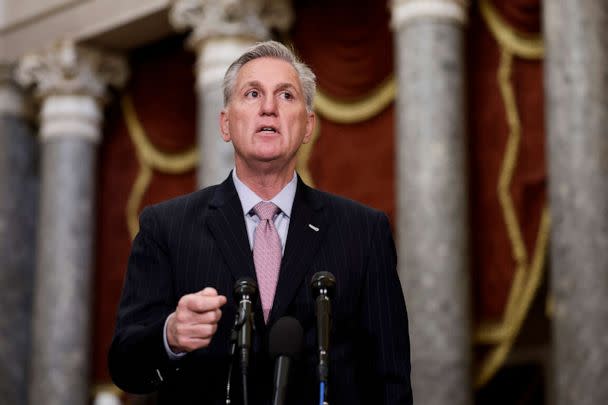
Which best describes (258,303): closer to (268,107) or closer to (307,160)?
(268,107)

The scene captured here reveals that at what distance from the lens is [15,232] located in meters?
10.3

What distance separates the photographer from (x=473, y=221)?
742 centimetres

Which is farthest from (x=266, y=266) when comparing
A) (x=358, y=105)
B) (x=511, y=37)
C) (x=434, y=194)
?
(x=358, y=105)

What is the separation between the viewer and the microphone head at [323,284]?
222 centimetres

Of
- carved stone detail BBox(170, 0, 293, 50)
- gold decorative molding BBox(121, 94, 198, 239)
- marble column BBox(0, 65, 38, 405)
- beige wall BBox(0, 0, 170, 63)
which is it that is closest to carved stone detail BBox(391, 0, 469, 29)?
carved stone detail BBox(170, 0, 293, 50)

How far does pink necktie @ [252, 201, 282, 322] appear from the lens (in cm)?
239

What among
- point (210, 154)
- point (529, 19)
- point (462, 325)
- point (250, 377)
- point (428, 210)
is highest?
point (529, 19)

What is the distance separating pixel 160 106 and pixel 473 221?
363cm

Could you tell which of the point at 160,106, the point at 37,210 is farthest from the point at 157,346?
the point at 37,210

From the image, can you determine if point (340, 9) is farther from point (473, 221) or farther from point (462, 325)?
point (462, 325)

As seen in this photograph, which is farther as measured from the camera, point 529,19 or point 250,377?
point 529,19

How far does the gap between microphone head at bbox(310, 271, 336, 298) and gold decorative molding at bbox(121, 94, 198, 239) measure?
7351mm

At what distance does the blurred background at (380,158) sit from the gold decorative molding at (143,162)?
20 millimetres

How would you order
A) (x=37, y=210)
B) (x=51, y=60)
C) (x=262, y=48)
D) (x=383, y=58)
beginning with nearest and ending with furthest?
(x=262, y=48)
(x=383, y=58)
(x=51, y=60)
(x=37, y=210)
